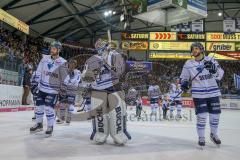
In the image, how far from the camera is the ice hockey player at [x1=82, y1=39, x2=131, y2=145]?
5.20m

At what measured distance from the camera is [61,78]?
6.15 metres

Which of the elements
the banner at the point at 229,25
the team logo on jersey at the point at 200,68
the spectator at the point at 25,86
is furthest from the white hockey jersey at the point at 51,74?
the banner at the point at 229,25

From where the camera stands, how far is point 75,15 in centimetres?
2575

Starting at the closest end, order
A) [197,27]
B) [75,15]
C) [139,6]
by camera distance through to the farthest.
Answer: [139,6], [197,27], [75,15]

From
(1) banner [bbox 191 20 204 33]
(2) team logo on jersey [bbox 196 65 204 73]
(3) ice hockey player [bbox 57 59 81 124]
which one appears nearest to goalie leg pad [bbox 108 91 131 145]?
(2) team logo on jersey [bbox 196 65 204 73]

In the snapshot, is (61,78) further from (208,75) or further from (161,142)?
(208,75)

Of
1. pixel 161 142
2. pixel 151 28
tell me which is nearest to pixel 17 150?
pixel 161 142

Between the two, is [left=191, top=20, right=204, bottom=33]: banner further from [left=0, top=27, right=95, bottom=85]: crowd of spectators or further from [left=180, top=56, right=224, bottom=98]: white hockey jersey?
[left=180, top=56, right=224, bottom=98]: white hockey jersey

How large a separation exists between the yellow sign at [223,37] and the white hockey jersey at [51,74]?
813 inches

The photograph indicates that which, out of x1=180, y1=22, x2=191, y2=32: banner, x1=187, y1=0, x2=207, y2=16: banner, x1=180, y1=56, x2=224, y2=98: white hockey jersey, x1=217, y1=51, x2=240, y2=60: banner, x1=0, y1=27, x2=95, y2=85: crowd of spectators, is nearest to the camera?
x1=180, y1=56, x2=224, y2=98: white hockey jersey

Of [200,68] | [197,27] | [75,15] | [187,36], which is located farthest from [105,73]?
[75,15]

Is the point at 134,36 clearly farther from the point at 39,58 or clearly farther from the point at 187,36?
the point at 39,58

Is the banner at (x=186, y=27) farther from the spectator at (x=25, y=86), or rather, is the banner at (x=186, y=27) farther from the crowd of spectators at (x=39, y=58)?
the spectator at (x=25, y=86)

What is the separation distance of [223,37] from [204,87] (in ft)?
70.0
